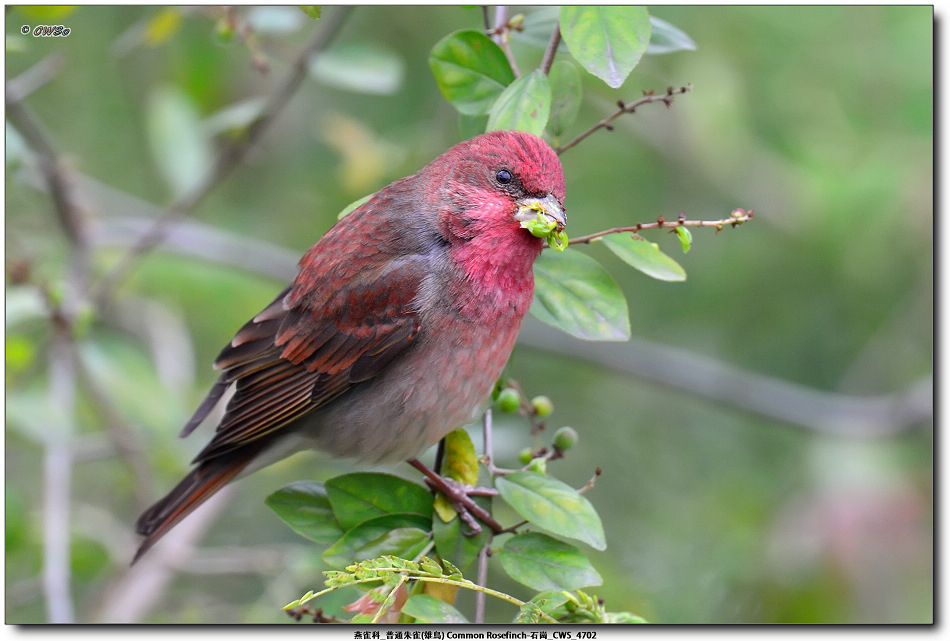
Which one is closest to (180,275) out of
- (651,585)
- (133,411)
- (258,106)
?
(133,411)

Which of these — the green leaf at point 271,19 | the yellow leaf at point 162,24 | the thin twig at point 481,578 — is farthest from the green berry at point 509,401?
the yellow leaf at point 162,24

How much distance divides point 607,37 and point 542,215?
23.6 inches

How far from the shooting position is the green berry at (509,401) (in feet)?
11.1

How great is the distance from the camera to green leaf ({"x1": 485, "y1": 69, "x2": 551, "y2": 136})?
2971 millimetres

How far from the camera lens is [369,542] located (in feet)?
9.76

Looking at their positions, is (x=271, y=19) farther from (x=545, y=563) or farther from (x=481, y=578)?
(x=545, y=563)

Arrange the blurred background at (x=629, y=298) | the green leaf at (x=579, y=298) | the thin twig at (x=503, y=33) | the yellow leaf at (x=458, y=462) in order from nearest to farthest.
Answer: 1. the green leaf at (x=579, y=298)
2. the yellow leaf at (x=458, y=462)
3. the thin twig at (x=503, y=33)
4. the blurred background at (x=629, y=298)

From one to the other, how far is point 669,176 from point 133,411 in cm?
372

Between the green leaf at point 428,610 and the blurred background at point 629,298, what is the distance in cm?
100

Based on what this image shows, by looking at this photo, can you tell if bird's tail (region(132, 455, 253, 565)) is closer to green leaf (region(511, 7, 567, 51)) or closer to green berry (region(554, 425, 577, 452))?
green berry (region(554, 425, 577, 452))

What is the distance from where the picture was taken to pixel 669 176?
637 centimetres

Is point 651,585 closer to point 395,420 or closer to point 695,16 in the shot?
point 395,420

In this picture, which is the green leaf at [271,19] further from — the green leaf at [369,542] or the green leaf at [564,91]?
the green leaf at [369,542]

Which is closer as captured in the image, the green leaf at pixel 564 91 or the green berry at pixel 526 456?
the green leaf at pixel 564 91
